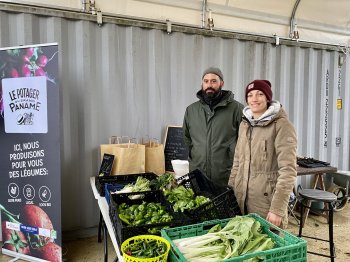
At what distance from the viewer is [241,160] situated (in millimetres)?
2062

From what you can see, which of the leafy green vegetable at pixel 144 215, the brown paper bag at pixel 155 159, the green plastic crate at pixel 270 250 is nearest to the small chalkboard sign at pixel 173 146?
the brown paper bag at pixel 155 159

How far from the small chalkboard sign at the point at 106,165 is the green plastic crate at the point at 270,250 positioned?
1552 millimetres

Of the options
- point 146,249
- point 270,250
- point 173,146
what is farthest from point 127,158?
point 270,250

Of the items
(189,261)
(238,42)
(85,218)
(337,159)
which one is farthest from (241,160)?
(337,159)

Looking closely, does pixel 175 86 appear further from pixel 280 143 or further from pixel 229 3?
pixel 280 143

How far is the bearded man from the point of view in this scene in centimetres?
250

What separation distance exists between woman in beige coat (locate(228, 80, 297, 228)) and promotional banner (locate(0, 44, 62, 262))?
65.0 inches

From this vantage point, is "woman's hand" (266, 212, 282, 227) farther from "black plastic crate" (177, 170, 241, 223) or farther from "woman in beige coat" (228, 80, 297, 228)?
"black plastic crate" (177, 170, 241, 223)

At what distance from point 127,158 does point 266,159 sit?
149 cm

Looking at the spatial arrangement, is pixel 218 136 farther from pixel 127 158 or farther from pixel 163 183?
pixel 127 158

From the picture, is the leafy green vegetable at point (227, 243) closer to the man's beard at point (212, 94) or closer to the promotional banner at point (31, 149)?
the man's beard at point (212, 94)

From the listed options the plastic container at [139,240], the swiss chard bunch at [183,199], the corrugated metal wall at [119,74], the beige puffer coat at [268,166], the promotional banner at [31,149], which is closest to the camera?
the plastic container at [139,240]

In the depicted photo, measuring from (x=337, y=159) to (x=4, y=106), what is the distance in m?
4.91

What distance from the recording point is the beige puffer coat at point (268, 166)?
181cm
